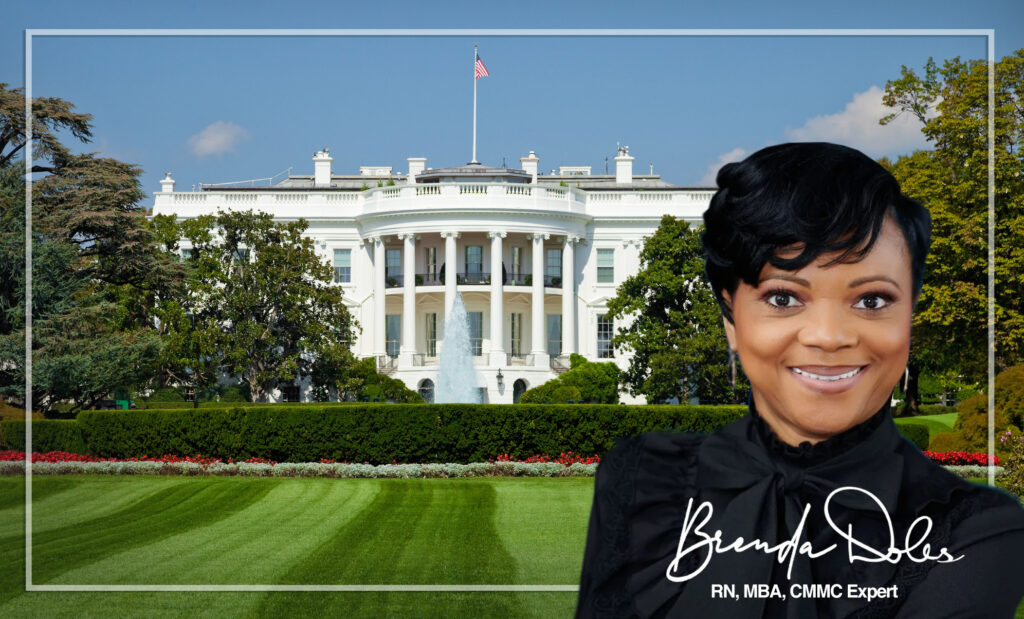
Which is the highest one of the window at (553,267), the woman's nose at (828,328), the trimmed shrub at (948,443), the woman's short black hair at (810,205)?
the window at (553,267)

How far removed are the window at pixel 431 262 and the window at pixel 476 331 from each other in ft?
7.72

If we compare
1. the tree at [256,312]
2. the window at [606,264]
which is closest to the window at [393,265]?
the window at [606,264]

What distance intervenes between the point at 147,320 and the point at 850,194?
75.8 ft

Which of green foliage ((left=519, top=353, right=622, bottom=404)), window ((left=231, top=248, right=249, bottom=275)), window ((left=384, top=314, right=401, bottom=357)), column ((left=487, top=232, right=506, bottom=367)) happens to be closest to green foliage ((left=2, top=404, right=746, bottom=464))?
window ((left=231, top=248, right=249, bottom=275))

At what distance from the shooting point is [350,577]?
6.41 m

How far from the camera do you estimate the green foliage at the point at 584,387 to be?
31.2 metres

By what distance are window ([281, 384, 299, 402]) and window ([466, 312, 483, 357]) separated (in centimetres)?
906

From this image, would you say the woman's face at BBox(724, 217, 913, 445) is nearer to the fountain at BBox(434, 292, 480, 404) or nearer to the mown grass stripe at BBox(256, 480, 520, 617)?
the mown grass stripe at BBox(256, 480, 520, 617)

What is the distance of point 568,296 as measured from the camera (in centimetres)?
4034

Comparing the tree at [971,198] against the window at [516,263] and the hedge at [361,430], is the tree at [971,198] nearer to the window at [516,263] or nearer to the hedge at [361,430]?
the hedge at [361,430]

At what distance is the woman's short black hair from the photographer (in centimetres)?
150

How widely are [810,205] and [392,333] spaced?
40.1 metres

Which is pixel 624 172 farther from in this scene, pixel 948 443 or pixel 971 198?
pixel 971 198

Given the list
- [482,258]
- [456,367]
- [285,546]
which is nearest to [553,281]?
[482,258]
